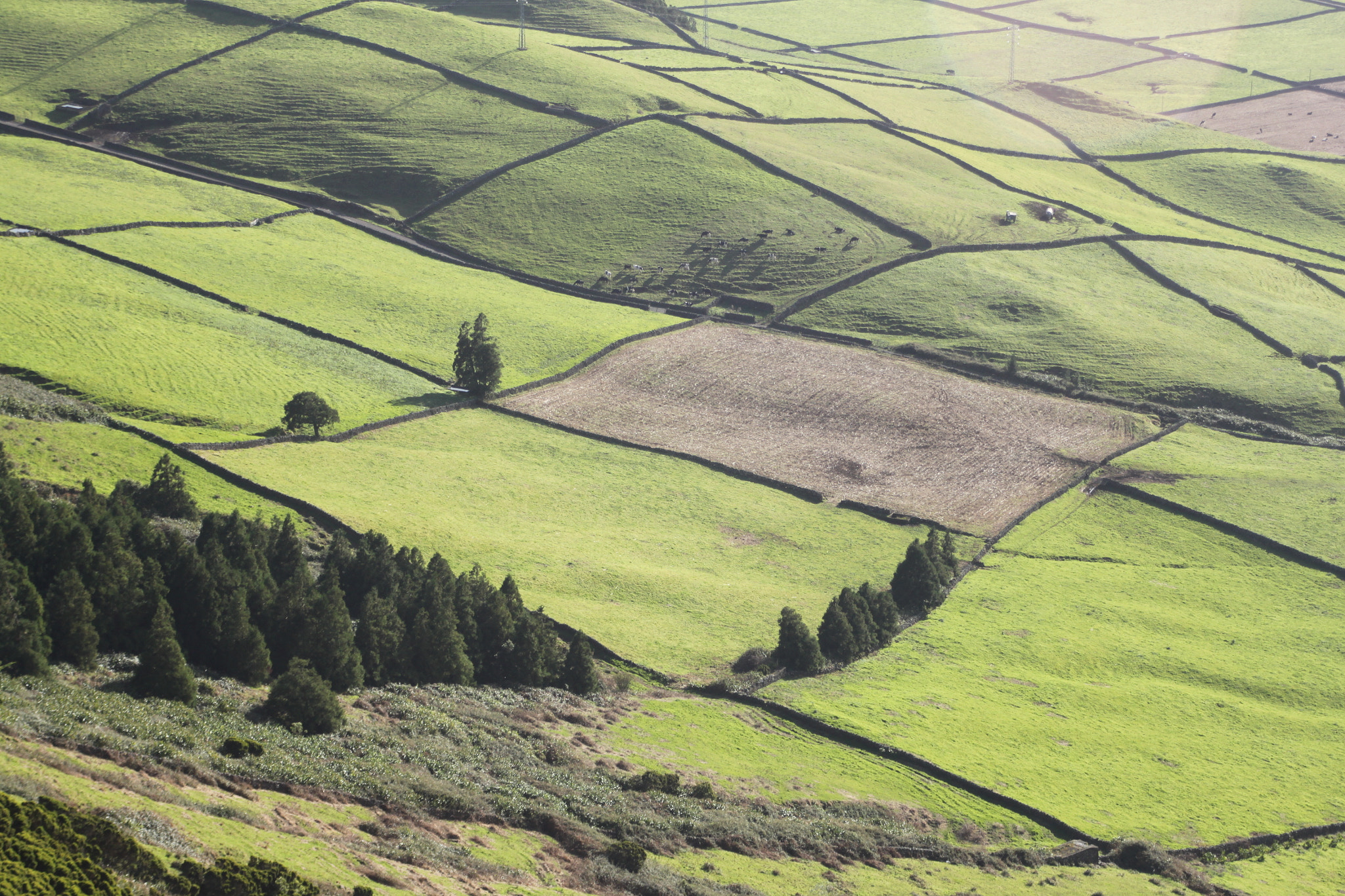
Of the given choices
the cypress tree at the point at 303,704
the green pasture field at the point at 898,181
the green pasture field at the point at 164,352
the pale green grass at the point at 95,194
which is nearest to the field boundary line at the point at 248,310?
the green pasture field at the point at 164,352

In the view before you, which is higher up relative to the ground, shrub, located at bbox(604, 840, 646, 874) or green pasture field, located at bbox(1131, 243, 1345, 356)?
green pasture field, located at bbox(1131, 243, 1345, 356)

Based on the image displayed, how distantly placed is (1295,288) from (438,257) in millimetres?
100296

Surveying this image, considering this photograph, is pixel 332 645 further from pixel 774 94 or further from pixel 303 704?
pixel 774 94

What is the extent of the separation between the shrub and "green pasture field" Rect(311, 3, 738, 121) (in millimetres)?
131212

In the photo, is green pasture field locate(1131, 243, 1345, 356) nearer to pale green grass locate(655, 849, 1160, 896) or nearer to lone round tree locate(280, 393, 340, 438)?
pale green grass locate(655, 849, 1160, 896)

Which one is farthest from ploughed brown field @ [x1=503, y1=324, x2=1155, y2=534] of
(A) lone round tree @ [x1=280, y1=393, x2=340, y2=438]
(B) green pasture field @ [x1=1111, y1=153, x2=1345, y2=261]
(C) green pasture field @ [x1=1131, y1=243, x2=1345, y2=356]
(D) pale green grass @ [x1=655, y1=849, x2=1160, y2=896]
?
(B) green pasture field @ [x1=1111, y1=153, x2=1345, y2=261]

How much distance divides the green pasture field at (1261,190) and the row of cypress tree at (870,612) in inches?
4179

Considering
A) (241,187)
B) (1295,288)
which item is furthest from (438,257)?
(1295,288)

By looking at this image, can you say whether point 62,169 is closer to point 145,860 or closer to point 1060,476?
point 1060,476

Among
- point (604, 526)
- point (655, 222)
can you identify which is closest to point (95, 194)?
point (655, 222)

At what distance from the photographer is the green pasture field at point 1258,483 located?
3659 inches

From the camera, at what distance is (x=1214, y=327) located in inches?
5118

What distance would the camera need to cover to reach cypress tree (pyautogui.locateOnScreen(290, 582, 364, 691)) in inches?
2016

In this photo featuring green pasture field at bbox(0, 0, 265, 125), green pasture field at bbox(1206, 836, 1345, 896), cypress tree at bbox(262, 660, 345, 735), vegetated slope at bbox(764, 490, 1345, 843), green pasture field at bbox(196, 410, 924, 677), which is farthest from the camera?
green pasture field at bbox(0, 0, 265, 125)
